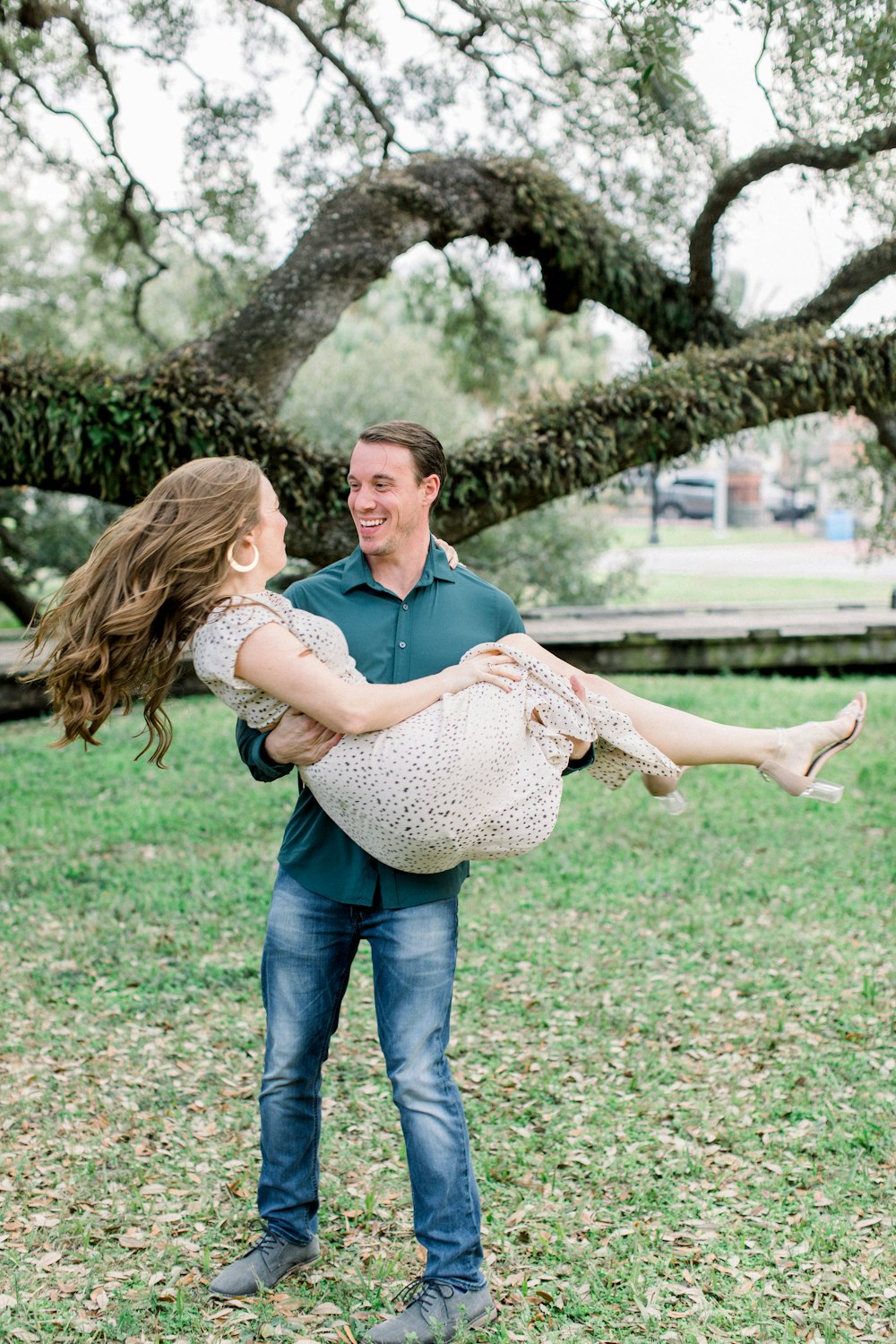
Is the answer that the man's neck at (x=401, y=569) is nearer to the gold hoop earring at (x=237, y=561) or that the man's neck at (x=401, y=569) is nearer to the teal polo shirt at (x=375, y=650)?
the teal polo shirt at (x=375, y=650)

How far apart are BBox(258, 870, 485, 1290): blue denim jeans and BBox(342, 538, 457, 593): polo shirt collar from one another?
78 cm

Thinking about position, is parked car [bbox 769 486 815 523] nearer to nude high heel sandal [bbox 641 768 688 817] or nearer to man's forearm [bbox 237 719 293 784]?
nude high heel sandal [bbox 641 768 688 817]

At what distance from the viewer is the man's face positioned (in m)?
3.03

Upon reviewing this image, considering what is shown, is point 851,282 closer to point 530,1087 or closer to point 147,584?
point 530,1087

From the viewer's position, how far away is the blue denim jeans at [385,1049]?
291 centimetres

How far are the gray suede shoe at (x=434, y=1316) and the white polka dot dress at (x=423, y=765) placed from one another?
106 centimetres

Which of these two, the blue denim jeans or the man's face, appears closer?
the blue denim jeans

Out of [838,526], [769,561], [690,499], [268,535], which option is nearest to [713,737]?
[268,535]

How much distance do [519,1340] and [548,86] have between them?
905cm

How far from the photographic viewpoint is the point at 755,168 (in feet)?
27.7

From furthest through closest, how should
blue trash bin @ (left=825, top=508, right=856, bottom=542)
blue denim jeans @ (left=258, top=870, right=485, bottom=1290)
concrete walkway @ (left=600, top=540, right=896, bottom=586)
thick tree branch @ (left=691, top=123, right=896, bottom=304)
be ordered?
blue trash bin @ (left=825, top=508, right=856, bottom=542) < concrete walkway @ (left=600, top=540, right=896, bottom=586) < thick tree branch @ (left=691, top=123, right=896, bottom=304) < blue denim jeans @ (left=258, top=870, right=485, bottom=1290)

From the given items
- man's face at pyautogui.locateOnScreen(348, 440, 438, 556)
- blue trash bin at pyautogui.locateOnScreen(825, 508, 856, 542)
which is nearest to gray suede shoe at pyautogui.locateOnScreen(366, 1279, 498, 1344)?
man's face at pyautogui.locateOnScreen(348, 440, 438, 556)

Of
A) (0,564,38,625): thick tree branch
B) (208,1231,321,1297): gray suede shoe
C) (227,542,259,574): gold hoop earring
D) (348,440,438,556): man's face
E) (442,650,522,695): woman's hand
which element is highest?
(0,564,38,625): thick tree branch

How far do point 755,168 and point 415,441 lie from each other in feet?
21.4
